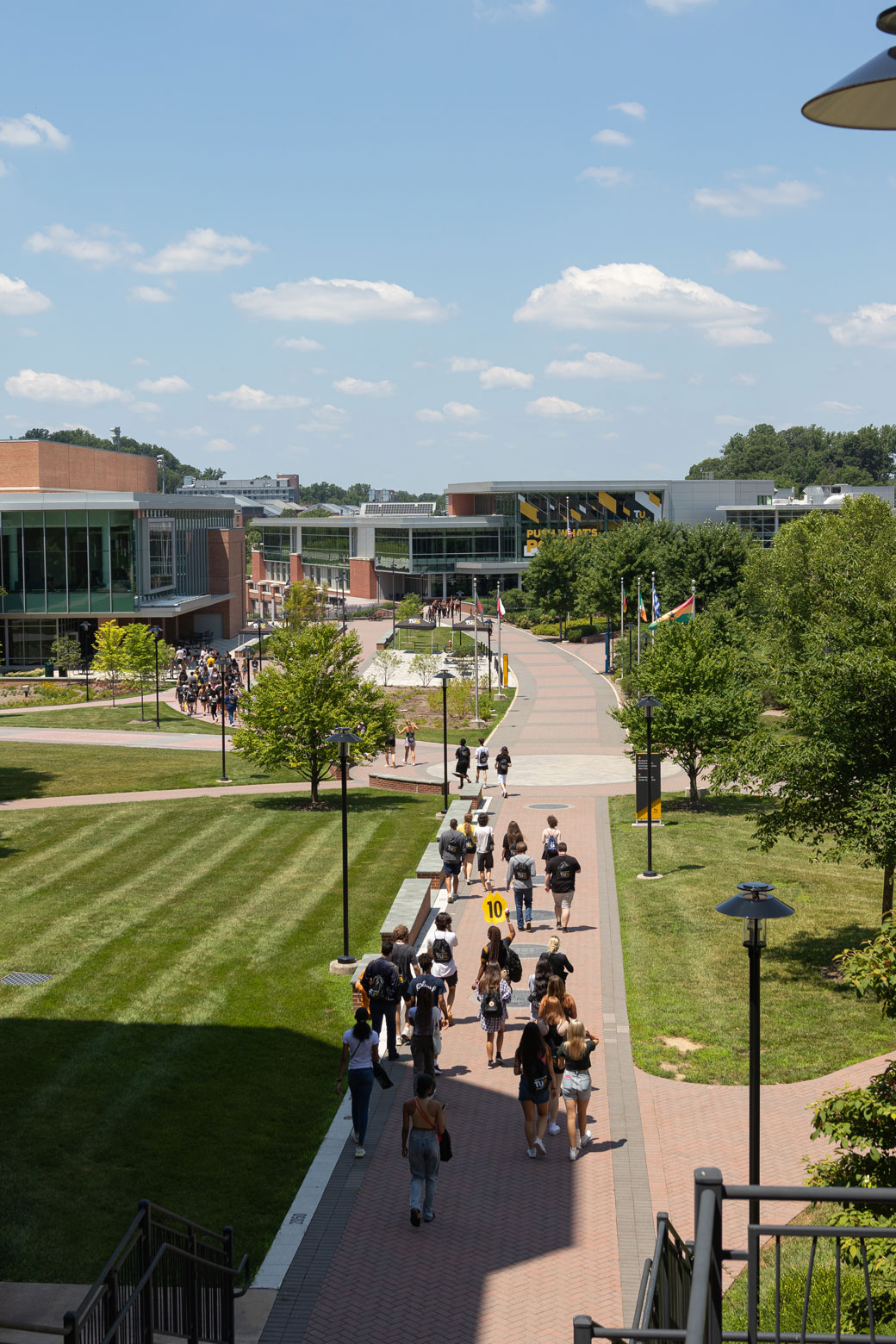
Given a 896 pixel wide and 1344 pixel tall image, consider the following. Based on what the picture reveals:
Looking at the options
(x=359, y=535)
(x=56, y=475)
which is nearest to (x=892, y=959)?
(x=56, y=475)

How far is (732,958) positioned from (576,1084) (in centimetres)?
810

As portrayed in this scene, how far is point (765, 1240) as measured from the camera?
454 inches

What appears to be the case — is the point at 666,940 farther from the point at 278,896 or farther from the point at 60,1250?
the point at 60,1250

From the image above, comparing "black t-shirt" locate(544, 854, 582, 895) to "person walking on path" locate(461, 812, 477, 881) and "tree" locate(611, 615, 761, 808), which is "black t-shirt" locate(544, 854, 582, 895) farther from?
"tree" locate(611, 615, 761, 808)

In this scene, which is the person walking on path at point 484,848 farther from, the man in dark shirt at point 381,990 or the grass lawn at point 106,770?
the grass lawn at point 106,770

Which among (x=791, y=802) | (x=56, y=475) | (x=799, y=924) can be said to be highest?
(x=56, y=475)

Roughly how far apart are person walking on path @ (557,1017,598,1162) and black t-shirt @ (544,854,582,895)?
24.8 feet

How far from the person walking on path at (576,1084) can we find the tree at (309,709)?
19443 mm

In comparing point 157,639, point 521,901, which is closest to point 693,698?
point 521,901

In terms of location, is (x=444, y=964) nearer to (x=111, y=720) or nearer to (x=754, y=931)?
(x=754, y=931)

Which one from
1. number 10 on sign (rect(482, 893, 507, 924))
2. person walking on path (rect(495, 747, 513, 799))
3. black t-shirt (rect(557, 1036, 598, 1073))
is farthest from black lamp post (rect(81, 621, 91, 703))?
black t-shirt (rect(557, 1036, 598, 1073))

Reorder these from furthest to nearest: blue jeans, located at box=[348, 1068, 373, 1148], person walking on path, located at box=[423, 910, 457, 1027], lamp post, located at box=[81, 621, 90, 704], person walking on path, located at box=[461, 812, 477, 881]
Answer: lamp post, located at box=[81, 621, 90, 704]
person walking on path, located at box=[461, 812, 477, 881]
person walking on path, located at box=[423, 910, 457, 1027]
blue jeans, located at box=[348, 1068, 373, 1148]

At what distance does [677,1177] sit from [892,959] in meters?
3.89

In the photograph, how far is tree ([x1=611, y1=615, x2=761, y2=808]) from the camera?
34094mm
